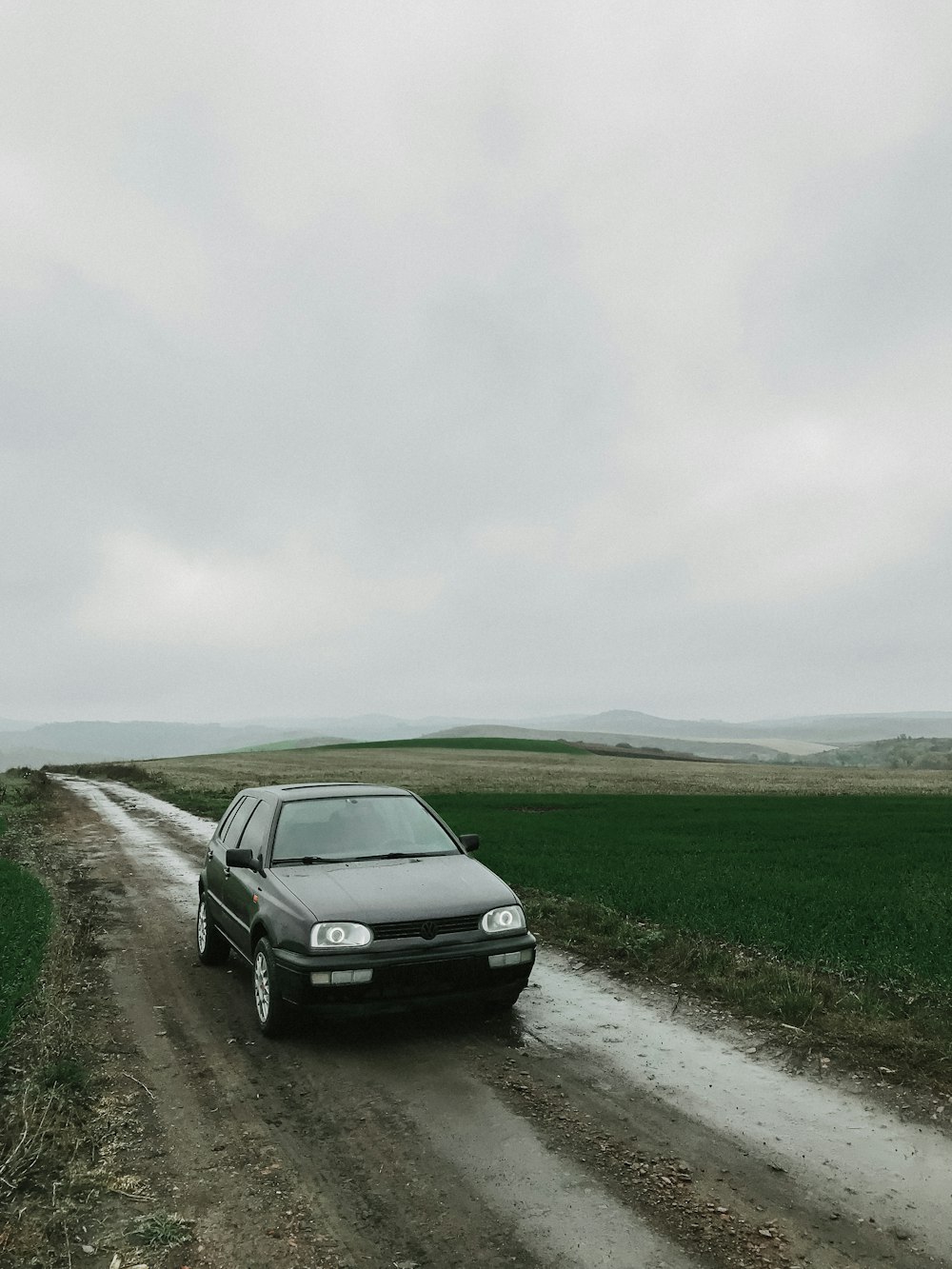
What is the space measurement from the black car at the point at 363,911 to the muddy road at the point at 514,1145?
50 centimetres

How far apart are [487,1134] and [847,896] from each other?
9149 mm

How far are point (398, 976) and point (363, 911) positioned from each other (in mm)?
557

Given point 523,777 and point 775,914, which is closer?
point 775,914

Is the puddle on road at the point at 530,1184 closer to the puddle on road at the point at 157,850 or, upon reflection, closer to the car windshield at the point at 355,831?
the car windshield at the point at 355,831

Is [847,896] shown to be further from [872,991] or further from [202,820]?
[202,820]

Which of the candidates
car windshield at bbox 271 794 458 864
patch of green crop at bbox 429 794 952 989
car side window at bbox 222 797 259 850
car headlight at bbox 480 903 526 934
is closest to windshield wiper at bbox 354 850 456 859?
car windshield at bbox 271 794 458 864

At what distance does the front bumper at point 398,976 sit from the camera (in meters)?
6.53

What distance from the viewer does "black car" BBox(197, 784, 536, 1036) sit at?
6570 millimetres

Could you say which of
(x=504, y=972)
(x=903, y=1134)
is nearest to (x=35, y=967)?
(x=504, y=972)

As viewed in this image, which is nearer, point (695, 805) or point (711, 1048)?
point (711, 1048)

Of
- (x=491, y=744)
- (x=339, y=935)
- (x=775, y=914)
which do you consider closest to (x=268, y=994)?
(x=339, y=935)

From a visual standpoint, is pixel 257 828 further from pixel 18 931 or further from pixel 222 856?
pixel 18 931

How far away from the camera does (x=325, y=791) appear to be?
29.3 feet

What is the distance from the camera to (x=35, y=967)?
9016 millimetres
